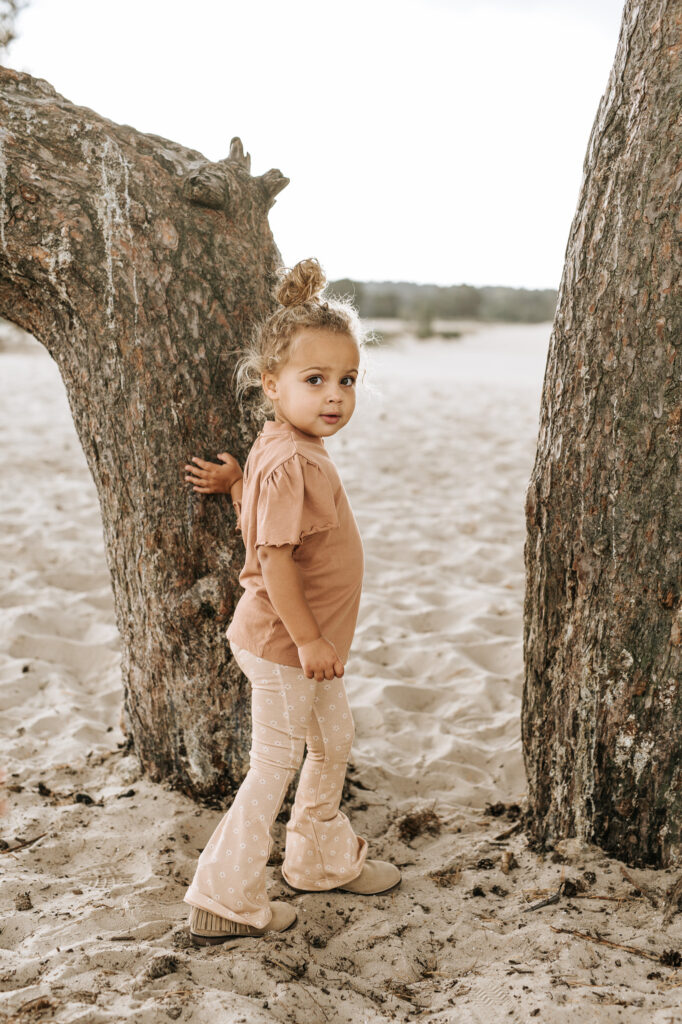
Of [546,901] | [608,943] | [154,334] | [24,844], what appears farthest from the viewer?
[24,844]

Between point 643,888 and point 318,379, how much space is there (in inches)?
64.8

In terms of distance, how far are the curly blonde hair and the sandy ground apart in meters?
0.44

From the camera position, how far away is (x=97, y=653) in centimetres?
404

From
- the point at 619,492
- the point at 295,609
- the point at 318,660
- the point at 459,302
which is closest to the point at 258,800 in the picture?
the point at 318,660

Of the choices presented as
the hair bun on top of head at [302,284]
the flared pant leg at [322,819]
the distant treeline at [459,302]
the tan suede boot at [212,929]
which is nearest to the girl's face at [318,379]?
the hair bun on top of head at [302,284]

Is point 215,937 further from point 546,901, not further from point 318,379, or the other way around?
point 318,379

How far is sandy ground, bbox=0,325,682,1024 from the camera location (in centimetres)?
201

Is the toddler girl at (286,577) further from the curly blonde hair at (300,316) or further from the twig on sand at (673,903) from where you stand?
the twig on sand at (673,903)

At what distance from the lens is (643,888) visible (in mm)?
2285

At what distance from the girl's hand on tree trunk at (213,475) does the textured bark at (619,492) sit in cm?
90

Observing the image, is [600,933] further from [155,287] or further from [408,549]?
[408,549]

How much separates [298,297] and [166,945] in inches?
69.6

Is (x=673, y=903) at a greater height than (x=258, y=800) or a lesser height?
lesser

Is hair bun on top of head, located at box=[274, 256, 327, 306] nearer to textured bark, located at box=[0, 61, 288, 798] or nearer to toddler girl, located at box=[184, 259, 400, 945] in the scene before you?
toddler girl, located at box=[184, 259, 400, 945]
